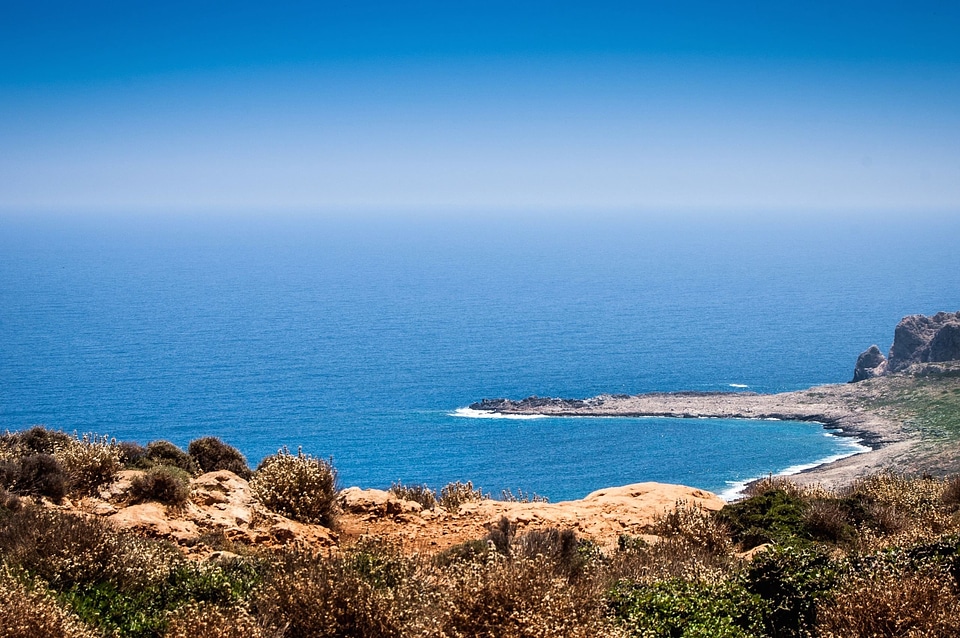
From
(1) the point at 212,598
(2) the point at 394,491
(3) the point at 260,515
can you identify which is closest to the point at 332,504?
(3) the point at 260,515

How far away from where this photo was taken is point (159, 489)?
14.4 m

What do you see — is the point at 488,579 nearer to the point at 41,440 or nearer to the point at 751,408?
the point at 41,440

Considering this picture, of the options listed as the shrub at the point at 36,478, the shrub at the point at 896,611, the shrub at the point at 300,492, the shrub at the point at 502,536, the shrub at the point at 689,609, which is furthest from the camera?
the shrub at the point at 300,492

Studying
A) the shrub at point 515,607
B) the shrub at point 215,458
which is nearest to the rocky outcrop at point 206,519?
the shrub at point 215,458

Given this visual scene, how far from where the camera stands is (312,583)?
26.1 feet

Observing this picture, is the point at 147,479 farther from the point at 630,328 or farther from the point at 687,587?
the point at 630,328

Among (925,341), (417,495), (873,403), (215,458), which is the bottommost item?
(873,403)

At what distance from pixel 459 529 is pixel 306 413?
101 meters

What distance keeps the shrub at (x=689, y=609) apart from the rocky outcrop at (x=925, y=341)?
395 feet

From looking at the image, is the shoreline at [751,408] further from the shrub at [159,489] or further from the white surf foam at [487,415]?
the shrub at [159,489]

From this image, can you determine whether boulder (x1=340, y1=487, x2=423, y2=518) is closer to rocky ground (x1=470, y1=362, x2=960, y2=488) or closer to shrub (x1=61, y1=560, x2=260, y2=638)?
shrub (x1=61, y1=560, x2=260, y2=638)

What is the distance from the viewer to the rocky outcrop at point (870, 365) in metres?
120

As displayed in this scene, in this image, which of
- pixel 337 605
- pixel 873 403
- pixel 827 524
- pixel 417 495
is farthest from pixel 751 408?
pixel 337 605

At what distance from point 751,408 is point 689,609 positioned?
105m
